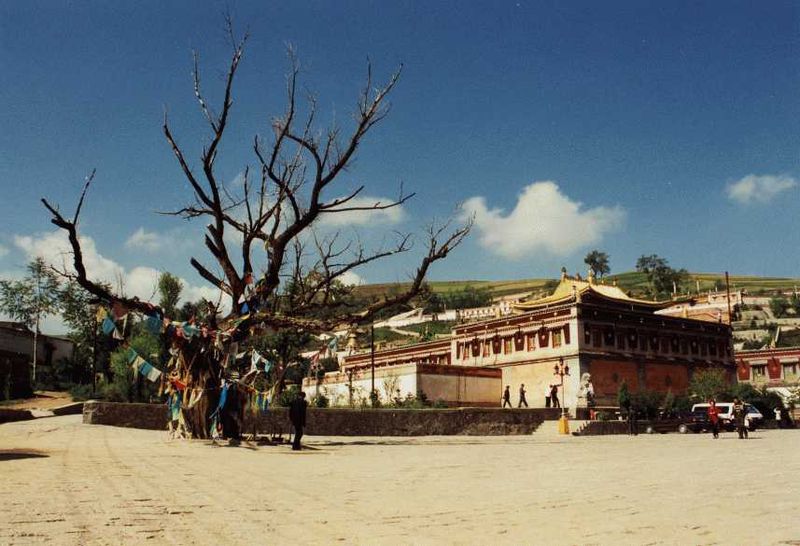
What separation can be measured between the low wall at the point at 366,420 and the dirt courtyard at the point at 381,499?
885cm

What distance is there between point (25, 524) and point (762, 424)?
136ft

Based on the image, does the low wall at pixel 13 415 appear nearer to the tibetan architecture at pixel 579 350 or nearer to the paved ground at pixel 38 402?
the paved ground at pixel 38 402

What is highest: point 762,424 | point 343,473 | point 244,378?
point 244,378

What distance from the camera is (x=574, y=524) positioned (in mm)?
6246

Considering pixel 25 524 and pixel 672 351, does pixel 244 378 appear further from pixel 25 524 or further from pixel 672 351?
pixel 672 351

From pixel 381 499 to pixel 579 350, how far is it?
3653cm

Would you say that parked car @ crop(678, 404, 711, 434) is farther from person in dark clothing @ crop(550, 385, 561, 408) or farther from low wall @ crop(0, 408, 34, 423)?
low wall @ crop(0, 408, 34, 423)

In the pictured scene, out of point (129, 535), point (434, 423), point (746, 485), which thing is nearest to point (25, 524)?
point (129, 535)

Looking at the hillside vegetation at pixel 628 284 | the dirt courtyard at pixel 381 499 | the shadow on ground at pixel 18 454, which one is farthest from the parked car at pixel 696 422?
the hillside vegetation at pixel 628 284

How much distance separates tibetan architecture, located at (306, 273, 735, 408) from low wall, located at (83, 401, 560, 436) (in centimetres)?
940

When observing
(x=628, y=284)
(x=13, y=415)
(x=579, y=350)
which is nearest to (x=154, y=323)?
(x=13, y=415)

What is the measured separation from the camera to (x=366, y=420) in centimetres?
2592

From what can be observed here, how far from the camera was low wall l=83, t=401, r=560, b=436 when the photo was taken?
2258cm

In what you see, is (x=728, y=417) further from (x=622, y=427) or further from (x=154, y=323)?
(x=154, y=323)
